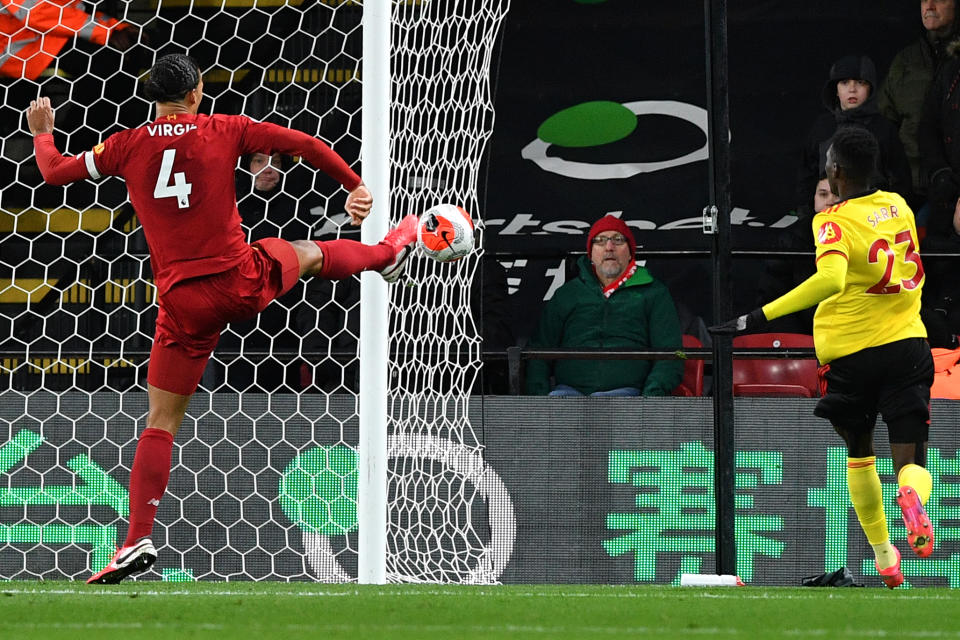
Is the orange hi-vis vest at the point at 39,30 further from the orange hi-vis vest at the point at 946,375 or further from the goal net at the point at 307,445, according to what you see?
the orange hi-vis vest at the point at 946,375

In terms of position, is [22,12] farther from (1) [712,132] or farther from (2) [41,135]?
(1) [712,132]

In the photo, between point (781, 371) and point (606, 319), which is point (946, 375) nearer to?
point (781, 371)

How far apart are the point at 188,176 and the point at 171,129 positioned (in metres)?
0.17

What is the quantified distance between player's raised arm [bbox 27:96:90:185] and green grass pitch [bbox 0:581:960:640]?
1.39 m

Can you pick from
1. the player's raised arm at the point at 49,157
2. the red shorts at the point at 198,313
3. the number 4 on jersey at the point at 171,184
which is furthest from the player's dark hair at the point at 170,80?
the red shorts at the point at 198,313

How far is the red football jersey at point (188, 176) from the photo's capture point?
16.4ft

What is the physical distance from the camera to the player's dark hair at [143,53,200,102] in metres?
5.02

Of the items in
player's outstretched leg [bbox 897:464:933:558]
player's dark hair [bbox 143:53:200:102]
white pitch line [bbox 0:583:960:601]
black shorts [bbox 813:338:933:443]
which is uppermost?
player's dark hair [bbox 143:53:200:102]

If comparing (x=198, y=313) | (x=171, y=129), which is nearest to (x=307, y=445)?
(x=198, y=313)

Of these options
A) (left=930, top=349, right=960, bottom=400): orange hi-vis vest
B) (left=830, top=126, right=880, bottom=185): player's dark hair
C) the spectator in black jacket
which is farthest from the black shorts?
the spectator in black jacket

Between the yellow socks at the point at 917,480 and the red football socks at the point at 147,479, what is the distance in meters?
2.72

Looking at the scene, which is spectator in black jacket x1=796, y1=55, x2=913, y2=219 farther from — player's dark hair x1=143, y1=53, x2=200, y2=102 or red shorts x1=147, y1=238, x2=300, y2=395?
player's dark hair x1=143, y1=53, x2=200, y2=102

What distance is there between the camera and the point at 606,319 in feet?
24.2

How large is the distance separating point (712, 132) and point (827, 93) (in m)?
2.38
